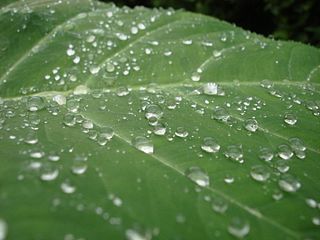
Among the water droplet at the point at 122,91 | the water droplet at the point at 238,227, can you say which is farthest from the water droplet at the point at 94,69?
the water droplet at the point at 238,227

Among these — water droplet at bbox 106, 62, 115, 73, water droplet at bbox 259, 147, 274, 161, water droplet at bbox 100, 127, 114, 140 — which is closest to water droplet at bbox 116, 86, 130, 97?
water droplet at bbox 106, 62, 115, 73

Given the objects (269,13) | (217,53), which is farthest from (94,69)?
(269,13)

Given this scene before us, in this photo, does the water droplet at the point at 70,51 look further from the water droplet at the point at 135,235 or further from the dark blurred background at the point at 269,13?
the dark blurred background at the point at 269,13

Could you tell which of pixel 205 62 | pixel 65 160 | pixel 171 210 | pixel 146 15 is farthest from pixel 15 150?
pixel 146 15

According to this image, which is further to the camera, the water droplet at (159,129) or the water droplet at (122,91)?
the water droplet at (122,91)

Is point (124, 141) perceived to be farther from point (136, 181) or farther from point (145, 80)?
point (145, 80)

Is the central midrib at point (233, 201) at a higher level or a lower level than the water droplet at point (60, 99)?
higher
